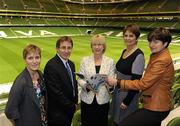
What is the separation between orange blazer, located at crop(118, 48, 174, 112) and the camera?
4391 millimetres

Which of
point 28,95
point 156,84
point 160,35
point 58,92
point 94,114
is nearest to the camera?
point 28,95

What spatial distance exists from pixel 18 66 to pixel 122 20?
33592 millimetres

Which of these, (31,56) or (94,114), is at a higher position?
(31,56)

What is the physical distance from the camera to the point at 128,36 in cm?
515

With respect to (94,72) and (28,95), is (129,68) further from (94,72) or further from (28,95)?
(28,95)

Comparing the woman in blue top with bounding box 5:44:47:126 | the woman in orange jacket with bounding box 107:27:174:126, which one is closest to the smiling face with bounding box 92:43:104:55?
the woman in orange jacket with bounding box 107:27:174:126

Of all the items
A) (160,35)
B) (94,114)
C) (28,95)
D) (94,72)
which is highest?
(160,35)

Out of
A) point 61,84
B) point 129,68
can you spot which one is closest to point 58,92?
point 61,84

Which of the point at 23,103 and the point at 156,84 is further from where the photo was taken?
the point at 156,84

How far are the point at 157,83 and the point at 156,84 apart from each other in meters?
0.02

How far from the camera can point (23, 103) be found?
4227 mm

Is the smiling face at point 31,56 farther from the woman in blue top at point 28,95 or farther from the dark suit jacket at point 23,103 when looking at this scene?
the dark suit jacket at point 23,103

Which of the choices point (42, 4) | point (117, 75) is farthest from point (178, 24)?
point (117, 75)

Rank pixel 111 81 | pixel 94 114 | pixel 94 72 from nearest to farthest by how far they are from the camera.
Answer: pixel 111 81 < pixel 94 72 < pixel 94 114
